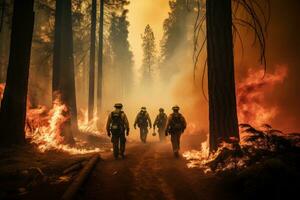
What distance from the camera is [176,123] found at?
1373 centimetres

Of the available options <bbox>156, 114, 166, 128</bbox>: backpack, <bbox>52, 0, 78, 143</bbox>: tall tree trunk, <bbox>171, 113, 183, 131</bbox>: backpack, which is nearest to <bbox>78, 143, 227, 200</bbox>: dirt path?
<bbox>171, 113, 183, 131</bbox>: backpack

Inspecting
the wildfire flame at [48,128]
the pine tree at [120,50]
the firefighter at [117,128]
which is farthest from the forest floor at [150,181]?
the pine tree at [120,50]

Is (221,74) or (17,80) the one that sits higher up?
(17,80)

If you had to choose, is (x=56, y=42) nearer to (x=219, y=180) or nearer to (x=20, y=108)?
(x=20, y=108)

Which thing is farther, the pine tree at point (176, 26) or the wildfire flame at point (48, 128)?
the pine tree at point (176, 26)

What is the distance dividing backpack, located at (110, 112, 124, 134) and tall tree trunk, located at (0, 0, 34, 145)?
3289 mm

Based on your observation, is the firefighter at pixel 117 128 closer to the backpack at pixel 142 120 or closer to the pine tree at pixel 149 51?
the backpack at pixel 142 120

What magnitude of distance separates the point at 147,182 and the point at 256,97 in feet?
31.4

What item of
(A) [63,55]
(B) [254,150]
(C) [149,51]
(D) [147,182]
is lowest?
(D) [147,182]

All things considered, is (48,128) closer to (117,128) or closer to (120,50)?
(117,128)

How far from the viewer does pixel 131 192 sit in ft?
23.3

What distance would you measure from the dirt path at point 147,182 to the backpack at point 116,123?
1881 mm

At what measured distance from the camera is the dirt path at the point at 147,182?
22.8 feet

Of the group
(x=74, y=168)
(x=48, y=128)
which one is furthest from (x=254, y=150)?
(x=48, y=128)
